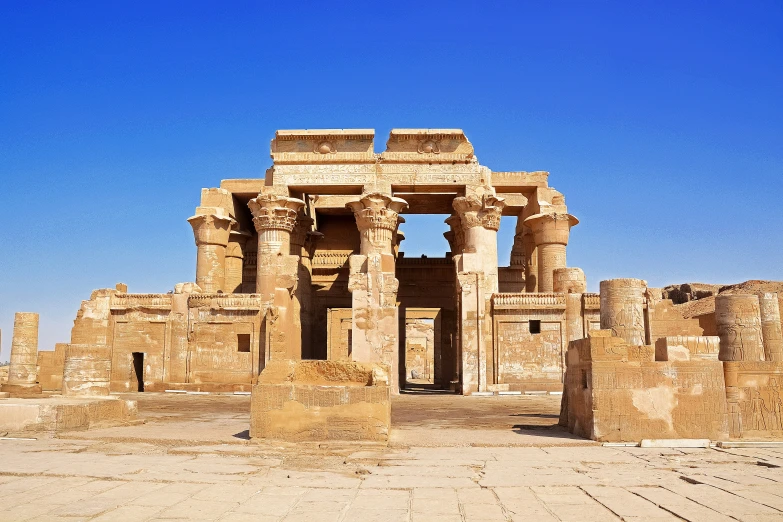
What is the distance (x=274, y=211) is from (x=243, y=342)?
4.42 meters

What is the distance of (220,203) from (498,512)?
835 inches

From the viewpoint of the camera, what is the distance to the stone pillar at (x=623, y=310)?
10844mm

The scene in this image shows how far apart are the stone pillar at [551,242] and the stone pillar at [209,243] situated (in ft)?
36.7

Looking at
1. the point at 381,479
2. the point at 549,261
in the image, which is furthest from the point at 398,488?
the point at 549,261

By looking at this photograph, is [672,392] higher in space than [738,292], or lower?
lower

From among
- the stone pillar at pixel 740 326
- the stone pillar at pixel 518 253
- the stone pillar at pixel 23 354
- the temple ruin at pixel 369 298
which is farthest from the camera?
the stone pillar at pixel 518 253

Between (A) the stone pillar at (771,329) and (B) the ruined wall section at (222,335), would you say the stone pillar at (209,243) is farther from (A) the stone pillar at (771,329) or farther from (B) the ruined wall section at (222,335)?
(A) the stone pillar at (771,329)

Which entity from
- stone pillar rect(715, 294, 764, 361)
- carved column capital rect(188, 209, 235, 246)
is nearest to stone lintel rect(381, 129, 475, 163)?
carved column capital rect(188, 209, 235, 246)

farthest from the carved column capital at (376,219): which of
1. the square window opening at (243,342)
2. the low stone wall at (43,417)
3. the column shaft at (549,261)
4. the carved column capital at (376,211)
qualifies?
the low stone wall at (43,417)

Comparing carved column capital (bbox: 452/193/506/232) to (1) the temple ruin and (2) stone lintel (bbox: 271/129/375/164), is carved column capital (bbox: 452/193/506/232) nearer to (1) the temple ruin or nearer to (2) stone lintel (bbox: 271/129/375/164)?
(1) the temple ruin

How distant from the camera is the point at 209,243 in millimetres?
23406

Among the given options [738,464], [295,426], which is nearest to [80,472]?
[295,426]

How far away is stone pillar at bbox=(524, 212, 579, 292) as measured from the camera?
22.8 m

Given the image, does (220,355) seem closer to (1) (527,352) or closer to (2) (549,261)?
(1) (527,352)
